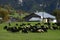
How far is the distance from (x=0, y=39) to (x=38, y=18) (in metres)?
75.7

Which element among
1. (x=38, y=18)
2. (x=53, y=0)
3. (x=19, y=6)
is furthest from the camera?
(x=53, y=0)

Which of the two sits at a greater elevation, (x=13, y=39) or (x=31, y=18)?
(x=31, y=18)

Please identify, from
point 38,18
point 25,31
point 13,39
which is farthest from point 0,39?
point 38,18

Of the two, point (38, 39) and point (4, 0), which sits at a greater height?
point (4, 0)

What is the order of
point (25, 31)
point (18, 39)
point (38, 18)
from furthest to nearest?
point (38, 18) < point (25, 31) < point (18, 39)

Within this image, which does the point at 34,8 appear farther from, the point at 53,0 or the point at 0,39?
the point at 0,39

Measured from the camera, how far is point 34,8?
620 ft

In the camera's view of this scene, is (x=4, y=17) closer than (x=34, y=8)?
Yes

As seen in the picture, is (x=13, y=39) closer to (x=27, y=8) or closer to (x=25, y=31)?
(x=25, y=31)

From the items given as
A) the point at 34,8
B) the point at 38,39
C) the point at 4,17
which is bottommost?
the point at 38,39

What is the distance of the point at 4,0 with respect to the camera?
191m

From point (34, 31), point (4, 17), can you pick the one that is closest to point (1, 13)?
point (4, 17)

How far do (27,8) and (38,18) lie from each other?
95.6 m

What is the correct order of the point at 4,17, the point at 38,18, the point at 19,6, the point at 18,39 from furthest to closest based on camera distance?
1. the point at 19,6
2. the point at 38,18
3. the point at 4,17
4. the point at 18,39
